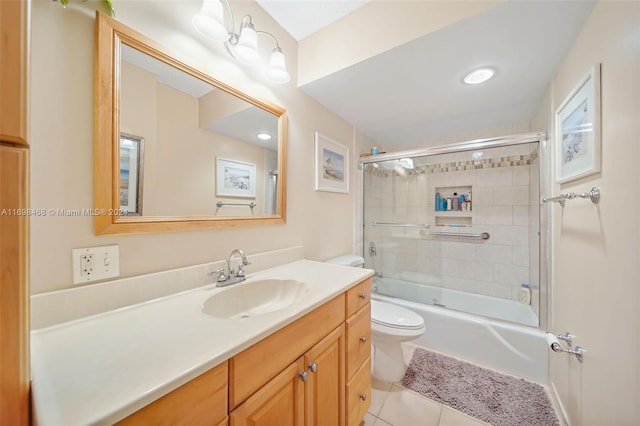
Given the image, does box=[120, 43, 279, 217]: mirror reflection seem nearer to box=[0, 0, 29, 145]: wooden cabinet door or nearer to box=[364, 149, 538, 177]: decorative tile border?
box=[0, 0, 29, 145]: wooden cabinet door

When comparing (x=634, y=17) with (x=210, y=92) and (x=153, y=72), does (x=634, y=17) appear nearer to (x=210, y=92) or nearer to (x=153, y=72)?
(x=210, y=92)

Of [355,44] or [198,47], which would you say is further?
[355,44]

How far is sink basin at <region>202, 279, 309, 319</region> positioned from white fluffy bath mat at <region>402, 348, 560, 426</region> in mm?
1149

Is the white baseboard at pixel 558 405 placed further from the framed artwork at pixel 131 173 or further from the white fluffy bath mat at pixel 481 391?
the framed artwork at pixel 131 173

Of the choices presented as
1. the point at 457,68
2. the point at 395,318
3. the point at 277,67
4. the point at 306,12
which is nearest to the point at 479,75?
the point at 457,68

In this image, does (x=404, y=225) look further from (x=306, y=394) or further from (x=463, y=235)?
(x=306, y=394)

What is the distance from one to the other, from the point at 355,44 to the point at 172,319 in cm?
172

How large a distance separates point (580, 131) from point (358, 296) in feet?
4.50

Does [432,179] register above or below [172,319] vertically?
above

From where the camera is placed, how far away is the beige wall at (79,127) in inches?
27.3

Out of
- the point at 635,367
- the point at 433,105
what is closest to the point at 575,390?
the point at 635,367

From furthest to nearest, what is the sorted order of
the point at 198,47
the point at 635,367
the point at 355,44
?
the point at 355,44, the point at 198,47, the point at 635,367

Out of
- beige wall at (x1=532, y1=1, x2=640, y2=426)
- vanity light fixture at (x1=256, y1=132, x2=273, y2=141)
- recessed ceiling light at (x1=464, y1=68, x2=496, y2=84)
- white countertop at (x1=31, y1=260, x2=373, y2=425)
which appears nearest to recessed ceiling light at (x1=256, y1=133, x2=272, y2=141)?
vanity light fixture at (x1=256, y1=132, x2=273, y2=141)

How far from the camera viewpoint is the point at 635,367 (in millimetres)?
736
